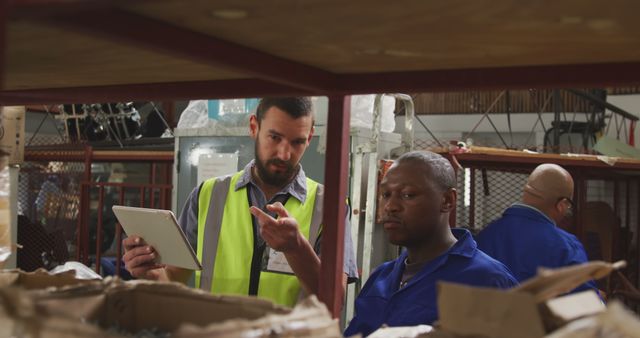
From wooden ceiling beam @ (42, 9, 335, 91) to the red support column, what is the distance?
11cm

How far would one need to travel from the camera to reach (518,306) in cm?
95

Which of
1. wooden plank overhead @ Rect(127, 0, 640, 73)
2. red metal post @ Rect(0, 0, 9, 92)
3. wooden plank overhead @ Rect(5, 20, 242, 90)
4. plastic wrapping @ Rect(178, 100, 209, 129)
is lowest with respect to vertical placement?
red metal post @ Rect(0, 0, 9, 92)

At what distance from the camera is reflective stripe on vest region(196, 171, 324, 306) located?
271 centimetres

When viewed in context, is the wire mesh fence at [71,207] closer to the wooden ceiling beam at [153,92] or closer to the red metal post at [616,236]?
the wooden ceiling beam at [153,92]

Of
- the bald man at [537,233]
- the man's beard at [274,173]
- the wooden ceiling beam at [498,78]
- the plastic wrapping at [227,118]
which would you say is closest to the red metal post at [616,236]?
the bald man at [537,233]

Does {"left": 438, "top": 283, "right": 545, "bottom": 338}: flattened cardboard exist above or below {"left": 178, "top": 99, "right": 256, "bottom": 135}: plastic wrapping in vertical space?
below

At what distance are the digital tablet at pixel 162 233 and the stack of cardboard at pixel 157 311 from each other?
92cm

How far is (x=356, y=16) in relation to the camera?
1006mm

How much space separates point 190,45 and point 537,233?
304 centimetres

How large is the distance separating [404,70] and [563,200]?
298 centimetres

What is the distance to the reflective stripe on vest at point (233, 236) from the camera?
271cm

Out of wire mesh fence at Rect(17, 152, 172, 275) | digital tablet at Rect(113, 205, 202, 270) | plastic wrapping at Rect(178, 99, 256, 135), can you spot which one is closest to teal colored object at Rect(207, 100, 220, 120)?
plastic wrapping at Rect(178, 99, 256, 135)

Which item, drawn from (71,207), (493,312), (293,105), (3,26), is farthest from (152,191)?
(493,312)

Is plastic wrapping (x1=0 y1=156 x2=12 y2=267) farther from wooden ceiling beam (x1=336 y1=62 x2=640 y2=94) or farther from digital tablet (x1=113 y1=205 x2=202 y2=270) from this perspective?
wooden ceiling beam (x1=336 y1=62 x2=640 y2=94)
